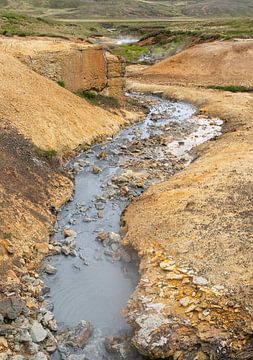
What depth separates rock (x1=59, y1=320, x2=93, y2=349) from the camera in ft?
38.0

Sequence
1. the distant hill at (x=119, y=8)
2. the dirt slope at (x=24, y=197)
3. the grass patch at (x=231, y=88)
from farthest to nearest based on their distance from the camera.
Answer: the distant hill at (x=119, y=8) < the grass patch at (x=231, y=88) < the dirt slope at (x=24, y=197)

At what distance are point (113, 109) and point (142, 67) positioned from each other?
81.2ft

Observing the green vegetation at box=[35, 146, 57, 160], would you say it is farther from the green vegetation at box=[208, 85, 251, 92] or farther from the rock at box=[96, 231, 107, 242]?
the green vegetation at box=[208, 85, 251, 92]

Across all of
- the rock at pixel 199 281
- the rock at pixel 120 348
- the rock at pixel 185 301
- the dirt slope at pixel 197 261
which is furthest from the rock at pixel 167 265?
the rock at pixel 120 348

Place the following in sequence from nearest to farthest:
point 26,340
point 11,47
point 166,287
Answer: point 26,340 → point 166,287 → point 11,47

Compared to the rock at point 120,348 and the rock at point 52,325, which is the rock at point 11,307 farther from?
the rock at point 120,348

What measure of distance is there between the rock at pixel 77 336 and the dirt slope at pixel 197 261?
1.12m

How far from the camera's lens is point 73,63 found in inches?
1194

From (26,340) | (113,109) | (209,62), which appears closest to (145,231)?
(26,340)

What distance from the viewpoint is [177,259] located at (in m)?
13.9

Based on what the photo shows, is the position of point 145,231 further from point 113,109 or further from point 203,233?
point 113,109

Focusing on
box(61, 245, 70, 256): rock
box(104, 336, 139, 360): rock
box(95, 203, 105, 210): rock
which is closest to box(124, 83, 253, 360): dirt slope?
box(104, 336, 139, 360): rock

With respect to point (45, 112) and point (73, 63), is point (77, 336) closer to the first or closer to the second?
point (45, 112)

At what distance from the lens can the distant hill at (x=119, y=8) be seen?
5694 inches
